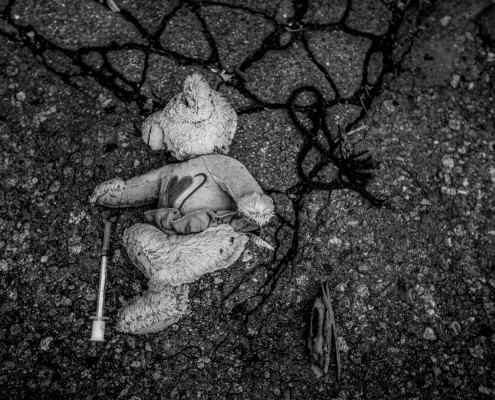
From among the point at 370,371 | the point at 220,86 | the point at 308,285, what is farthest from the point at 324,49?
the point at 370,371

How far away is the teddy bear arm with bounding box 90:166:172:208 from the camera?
222cm

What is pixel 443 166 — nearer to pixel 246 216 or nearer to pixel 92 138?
pixel 246 216

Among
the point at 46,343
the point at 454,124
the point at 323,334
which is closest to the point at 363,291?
the point at 323,334

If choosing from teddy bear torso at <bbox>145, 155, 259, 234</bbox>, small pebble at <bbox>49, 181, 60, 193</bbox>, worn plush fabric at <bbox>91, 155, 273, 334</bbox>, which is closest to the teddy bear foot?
worn plush fabric at <bbox>91, 155, 273, 334</bbox>

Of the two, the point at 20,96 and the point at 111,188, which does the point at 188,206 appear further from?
the point at 20,96

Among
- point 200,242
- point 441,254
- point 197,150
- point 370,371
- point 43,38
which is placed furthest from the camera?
point 43,38

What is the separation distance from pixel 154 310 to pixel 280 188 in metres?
1.04

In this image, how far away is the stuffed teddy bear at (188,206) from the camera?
1897mm

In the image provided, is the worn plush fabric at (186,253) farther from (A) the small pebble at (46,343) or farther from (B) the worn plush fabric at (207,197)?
(A) the small pebble at (46,343)

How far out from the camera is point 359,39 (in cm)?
290

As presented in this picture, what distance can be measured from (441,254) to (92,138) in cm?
225

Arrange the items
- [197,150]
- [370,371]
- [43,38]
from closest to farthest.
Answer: [197,150] < [370,371] < [43,38]

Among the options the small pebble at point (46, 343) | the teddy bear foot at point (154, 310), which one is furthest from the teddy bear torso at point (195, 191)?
the small pebble at point (46, 343)

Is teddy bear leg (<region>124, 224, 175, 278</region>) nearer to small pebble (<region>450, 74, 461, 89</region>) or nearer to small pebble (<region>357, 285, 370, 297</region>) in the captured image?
small pebble (<region>357, 285, 370, 297</region>)
